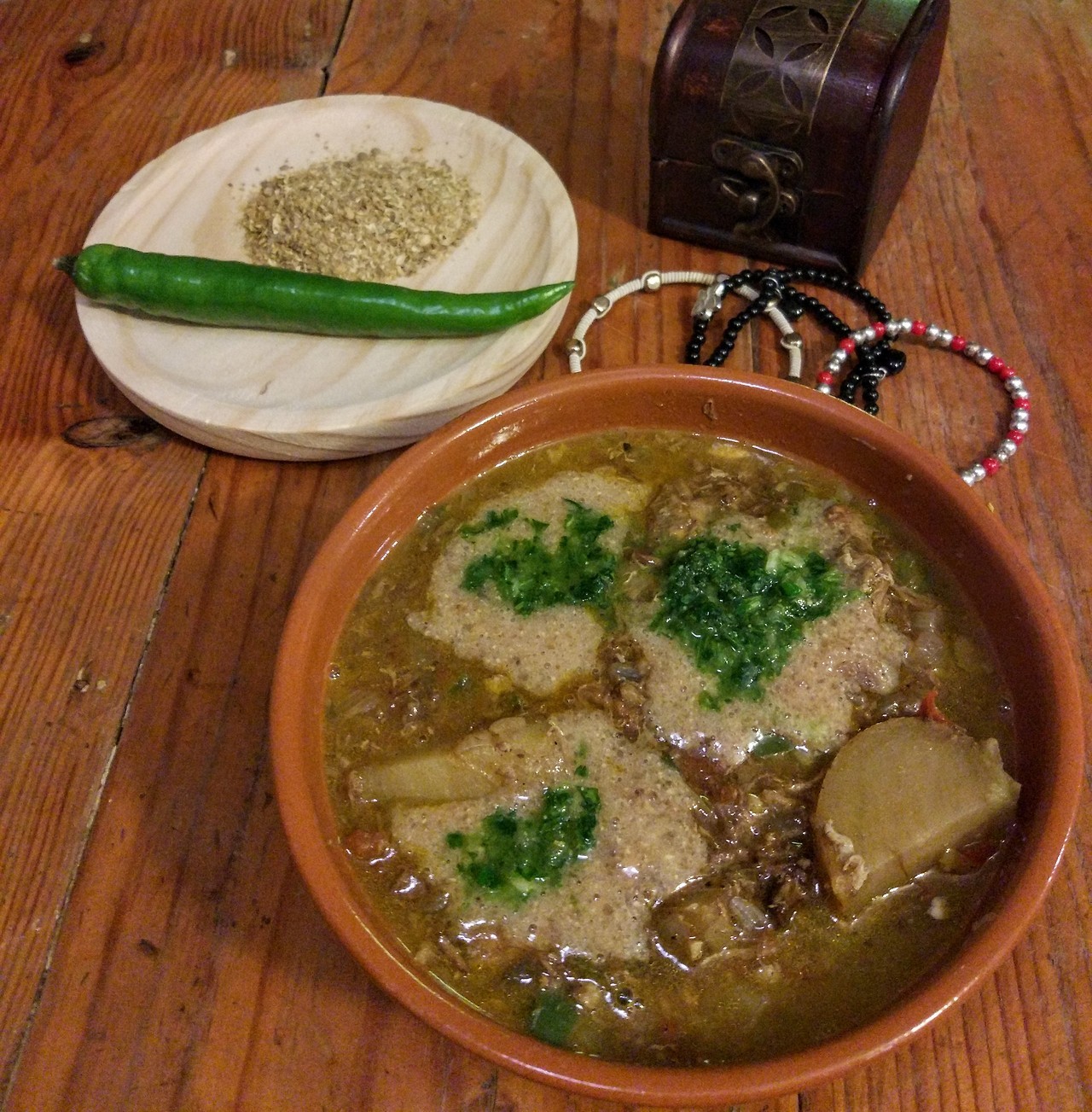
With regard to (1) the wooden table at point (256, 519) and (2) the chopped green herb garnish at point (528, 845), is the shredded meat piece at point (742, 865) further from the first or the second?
(1) the wooden table at point (256, 519)

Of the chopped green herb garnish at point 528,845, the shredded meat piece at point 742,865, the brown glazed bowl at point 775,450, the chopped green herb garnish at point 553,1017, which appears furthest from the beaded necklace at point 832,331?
the chopped green herb garnish at point 553,1017

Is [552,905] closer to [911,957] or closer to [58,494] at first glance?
[911,957]

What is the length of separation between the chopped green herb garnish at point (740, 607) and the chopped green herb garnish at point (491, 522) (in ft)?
1.04

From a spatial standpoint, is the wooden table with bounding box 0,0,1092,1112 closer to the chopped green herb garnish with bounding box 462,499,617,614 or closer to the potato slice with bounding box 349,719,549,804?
the potato slice with bounding box 349,719,549,804

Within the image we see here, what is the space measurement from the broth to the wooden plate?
1.11ft

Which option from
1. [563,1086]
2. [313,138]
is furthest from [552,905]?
[313,138]

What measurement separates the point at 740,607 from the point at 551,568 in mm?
342

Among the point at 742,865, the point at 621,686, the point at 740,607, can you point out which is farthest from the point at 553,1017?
the point at 740,607

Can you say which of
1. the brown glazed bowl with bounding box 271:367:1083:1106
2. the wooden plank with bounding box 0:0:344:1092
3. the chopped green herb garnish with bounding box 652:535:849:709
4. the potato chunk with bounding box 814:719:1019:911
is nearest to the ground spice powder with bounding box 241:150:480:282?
the wooden plank with bounding box 0:0:344:1092

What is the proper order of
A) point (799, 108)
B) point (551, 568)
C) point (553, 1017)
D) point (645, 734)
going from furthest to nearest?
point (799, 108)
point (551, 568)
point (645, 734)
point (553, 1017)

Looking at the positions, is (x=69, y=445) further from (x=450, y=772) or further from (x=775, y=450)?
(x=775, y=450)

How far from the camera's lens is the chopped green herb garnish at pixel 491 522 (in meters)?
1.77

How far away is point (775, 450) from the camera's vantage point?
1.81 metres

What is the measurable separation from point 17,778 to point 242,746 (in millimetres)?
415
